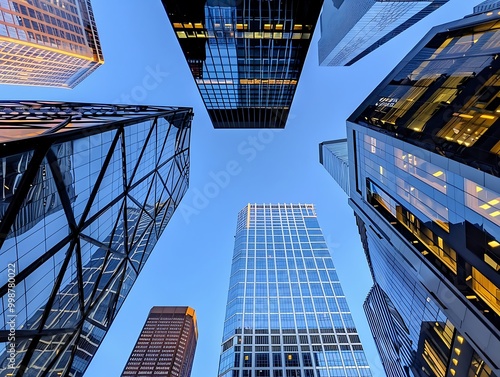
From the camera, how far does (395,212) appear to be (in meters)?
34.8

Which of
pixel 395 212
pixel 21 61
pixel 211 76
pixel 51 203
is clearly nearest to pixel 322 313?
pixel 395 212

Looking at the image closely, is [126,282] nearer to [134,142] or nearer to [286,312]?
[134,142]

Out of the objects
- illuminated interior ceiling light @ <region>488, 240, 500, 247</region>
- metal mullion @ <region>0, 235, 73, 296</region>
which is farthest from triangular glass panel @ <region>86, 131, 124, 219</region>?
illuminated interior ceiling light @ <region>488, 240, 500, 247</region>

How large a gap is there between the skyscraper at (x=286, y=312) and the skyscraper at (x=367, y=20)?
89.4 m

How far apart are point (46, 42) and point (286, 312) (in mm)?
122646

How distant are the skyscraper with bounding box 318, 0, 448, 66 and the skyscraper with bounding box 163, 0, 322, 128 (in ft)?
134

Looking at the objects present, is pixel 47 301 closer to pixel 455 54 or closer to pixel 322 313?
pixel 455 54

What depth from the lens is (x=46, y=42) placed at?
301 ft

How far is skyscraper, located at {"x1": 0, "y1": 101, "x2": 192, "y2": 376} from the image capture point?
1148cm

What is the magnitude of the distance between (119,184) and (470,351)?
114 ft

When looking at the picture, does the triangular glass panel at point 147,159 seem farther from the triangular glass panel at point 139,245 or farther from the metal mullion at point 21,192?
the metal mullion at point 21,192

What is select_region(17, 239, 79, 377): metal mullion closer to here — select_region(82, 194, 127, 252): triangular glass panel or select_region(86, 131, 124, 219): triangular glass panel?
select_region(82, 194, 127, 252): triangular glass panel

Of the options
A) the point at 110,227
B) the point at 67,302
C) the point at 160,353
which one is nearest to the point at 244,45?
the point at 110,227

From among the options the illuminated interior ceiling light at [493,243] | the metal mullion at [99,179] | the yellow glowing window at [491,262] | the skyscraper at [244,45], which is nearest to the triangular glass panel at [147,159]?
the metal mullion at [99,179]
